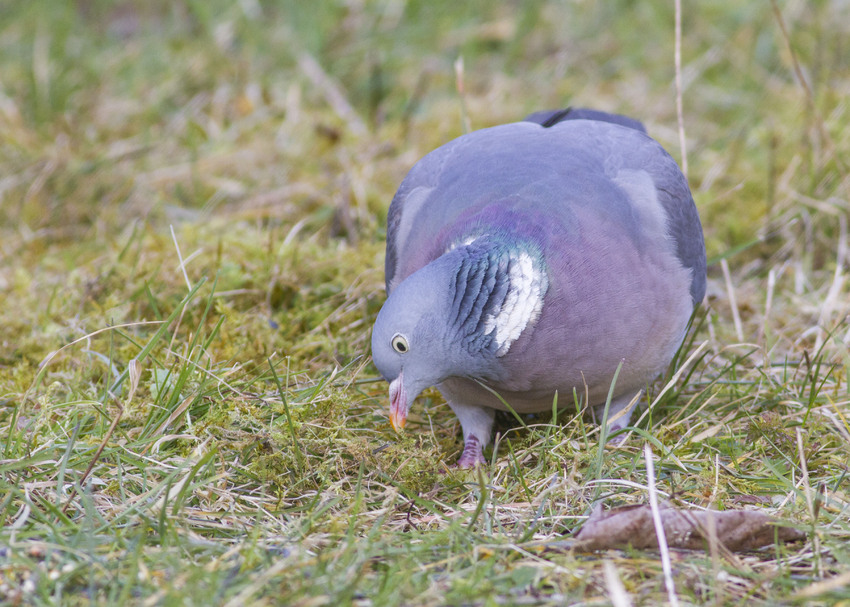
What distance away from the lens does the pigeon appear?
3.36m

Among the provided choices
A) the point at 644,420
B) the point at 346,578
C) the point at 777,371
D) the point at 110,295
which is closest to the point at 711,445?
the point at 644,420

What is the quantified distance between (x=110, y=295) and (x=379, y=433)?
5.90 feet

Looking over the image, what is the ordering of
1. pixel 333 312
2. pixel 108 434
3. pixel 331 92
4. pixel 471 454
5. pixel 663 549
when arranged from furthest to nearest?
pixel 331 92
pixel 333 312
pixel 471 454
pixel 108 434
pixel 663 549

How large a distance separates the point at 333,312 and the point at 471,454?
1.25m

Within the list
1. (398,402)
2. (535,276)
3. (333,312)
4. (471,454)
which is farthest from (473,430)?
(333,312)

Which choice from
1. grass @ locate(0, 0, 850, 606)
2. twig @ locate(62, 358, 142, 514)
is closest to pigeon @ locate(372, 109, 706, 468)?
grass @ locate(0, 0, 850, 606)

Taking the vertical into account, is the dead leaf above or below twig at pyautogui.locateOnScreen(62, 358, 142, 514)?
below

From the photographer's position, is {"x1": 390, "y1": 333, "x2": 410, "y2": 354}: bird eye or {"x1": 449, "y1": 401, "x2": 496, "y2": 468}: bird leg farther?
{"x1": 449, "y1": 401, "x2": 496, "y2": 468}: bird leg

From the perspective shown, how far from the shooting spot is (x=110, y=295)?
186 inches

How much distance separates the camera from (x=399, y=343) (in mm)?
3383

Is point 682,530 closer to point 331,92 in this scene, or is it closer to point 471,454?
point 471,454

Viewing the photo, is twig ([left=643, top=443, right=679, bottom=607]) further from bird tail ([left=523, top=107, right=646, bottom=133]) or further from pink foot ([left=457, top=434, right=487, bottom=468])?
bird tail ([left=523, top=107, right=646, bottom=133])

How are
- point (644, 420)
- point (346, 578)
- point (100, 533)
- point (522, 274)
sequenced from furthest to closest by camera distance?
point (644, 420), point (522, 274), point (100, 533), point (346, 578)

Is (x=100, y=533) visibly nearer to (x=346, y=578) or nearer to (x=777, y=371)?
(x=346, y=578)
